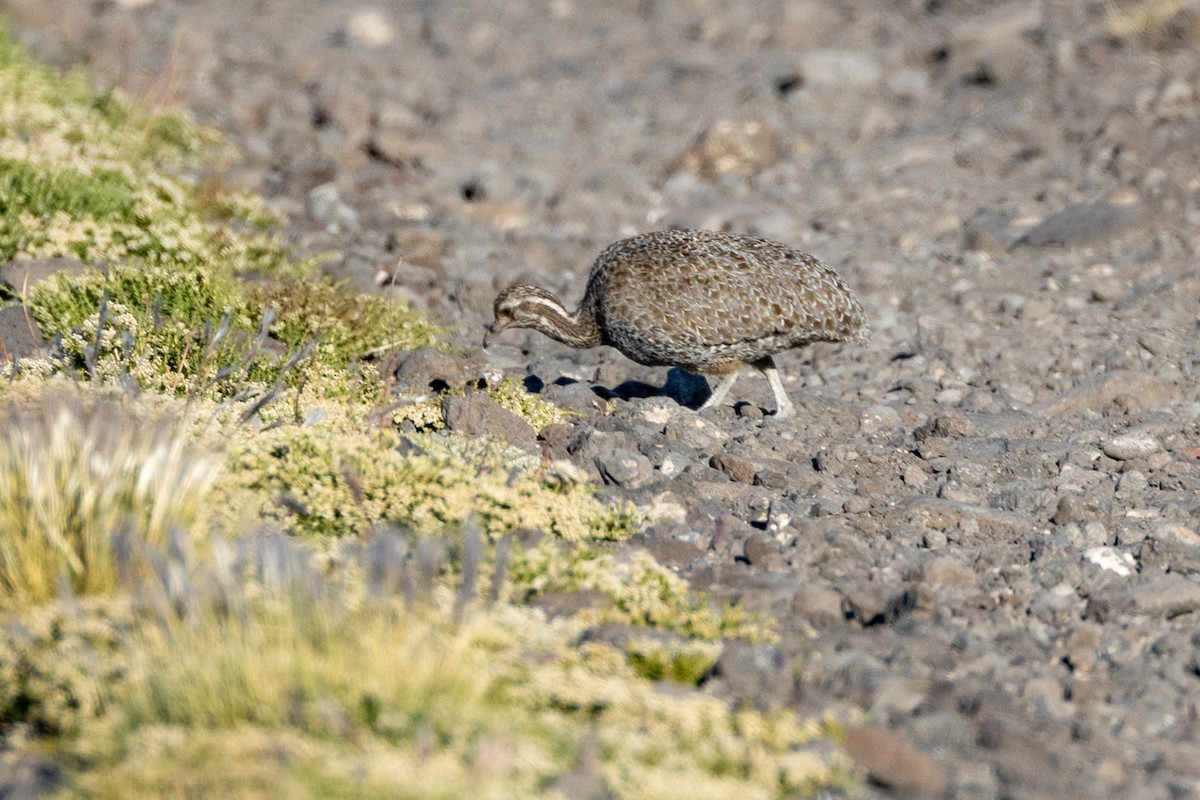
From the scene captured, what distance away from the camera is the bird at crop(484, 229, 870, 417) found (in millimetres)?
7816

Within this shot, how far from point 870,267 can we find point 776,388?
10.2ft

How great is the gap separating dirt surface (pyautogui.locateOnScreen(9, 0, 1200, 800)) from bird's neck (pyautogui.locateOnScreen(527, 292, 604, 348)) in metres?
0.35

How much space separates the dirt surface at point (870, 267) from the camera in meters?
5.53

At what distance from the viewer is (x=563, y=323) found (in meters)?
8.49

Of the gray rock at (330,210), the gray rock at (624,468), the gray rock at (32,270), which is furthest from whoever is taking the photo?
the gray rock at (330,210)

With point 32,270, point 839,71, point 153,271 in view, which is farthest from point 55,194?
point 839,71

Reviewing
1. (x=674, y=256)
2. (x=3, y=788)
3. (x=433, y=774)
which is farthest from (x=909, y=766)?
(x=674, y=256)

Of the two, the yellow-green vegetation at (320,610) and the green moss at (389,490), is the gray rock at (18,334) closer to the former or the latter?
the yellow-green vegetation at (320,610)

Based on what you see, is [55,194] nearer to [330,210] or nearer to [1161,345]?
[330,210]

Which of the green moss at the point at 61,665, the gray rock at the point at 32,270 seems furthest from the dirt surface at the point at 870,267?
the green moss at the point at 61,665

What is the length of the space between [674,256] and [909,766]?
13.3ft

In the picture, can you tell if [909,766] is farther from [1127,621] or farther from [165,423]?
[165,423]

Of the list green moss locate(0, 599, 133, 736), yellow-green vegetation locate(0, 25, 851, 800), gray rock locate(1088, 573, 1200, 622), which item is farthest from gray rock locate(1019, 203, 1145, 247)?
green moss locate(0, 599, 133, 736)

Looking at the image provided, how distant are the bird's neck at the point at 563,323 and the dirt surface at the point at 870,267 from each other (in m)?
0.35
